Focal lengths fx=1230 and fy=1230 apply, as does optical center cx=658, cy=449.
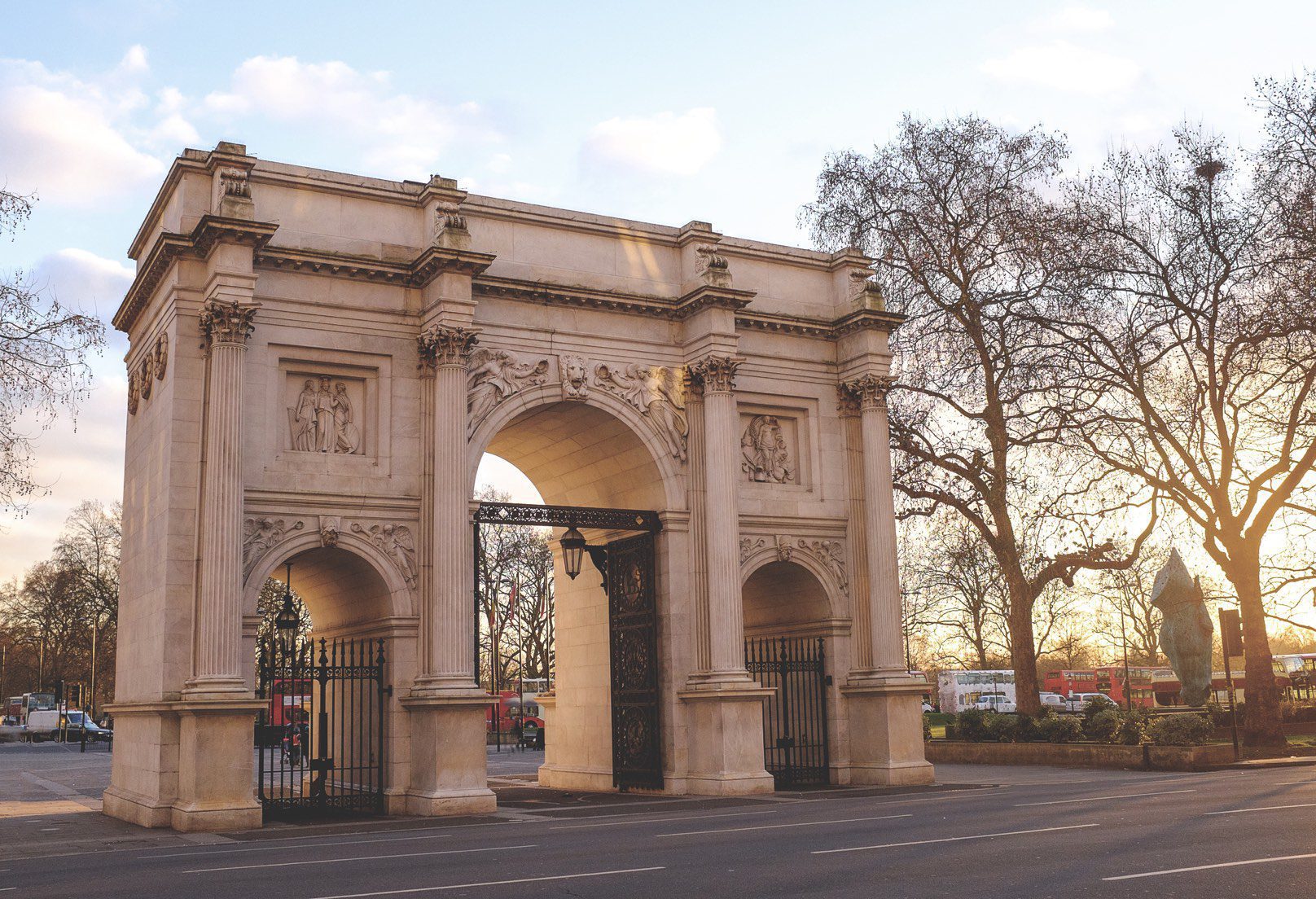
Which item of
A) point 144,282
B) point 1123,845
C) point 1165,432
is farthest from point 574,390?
point 1165,432

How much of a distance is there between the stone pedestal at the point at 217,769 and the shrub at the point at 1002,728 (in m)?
22.5

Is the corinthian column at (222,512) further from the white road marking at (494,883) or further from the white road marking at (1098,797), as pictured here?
the white road marking at (1098,797)

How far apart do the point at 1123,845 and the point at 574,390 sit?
14819 millimetres

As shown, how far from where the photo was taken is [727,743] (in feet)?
80.6

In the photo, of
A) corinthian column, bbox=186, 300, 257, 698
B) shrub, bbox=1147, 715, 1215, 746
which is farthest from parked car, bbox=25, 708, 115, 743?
shrub, bbox=1147, 715, 1215, 746

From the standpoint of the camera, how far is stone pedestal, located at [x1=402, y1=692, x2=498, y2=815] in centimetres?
2184

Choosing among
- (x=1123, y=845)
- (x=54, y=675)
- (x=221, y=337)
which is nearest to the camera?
(x=1123, y=845)

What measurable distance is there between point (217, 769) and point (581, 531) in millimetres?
10869

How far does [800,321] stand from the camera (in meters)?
28.6

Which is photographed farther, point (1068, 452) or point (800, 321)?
point (1068, 452)

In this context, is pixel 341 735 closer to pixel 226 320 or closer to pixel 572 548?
pixel 572 548

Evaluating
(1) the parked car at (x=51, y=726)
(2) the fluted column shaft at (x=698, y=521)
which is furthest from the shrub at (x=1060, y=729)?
(1) the parked car at (x=51, y=726)

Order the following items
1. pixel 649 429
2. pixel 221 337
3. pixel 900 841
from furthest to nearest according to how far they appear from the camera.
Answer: pixel 649 429 → pixel 221 337 → pixel 900 841

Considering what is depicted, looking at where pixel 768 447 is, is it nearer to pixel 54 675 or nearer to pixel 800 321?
pixel 800 321
